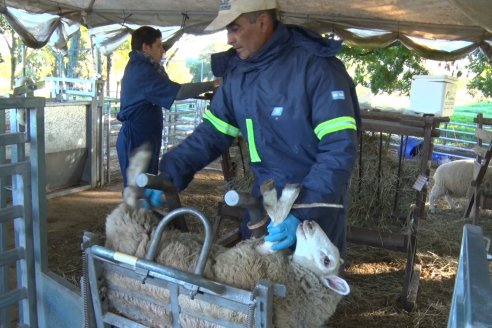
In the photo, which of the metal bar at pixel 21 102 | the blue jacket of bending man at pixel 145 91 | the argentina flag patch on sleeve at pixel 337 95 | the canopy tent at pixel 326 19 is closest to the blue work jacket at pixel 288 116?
the argentina flag patch on sleeve at pixel 337 95

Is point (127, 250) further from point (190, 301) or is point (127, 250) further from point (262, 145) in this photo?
point (262, 145)

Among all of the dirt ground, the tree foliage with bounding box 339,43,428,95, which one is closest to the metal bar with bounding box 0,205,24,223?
the dirt ground

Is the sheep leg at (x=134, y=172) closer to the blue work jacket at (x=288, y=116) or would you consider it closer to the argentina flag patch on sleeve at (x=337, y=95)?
the blue work jacket at (x=288, y=116)

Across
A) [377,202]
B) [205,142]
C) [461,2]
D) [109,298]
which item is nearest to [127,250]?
[109,298]

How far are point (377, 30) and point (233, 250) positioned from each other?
5.11 meters

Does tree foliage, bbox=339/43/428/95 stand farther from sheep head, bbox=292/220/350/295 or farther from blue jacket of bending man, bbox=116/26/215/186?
sheep head, bbox=292/220/350/295

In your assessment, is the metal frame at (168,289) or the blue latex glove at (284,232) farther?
the blue latex glove at (284,232)

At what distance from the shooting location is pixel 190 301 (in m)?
1.49

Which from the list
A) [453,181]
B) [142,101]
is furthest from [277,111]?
[453,181]

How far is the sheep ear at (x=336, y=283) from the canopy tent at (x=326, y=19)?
4.01 meters

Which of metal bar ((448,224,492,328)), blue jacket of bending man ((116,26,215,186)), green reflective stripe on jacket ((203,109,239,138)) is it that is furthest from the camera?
blue jacket of bending man ((116,26,215,186))

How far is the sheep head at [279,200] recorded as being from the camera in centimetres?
152

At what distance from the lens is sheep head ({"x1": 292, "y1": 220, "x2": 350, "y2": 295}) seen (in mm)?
1548

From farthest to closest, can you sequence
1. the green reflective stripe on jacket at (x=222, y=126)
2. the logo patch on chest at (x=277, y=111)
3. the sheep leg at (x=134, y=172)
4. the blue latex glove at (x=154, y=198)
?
the green reflective stripe on jacket at (x=222, y=126)
the logo patch on chest at (x=277, y=111)
the blue latex glove at (x=154, y=198)
the sheep leg at (x=134, y=172)
